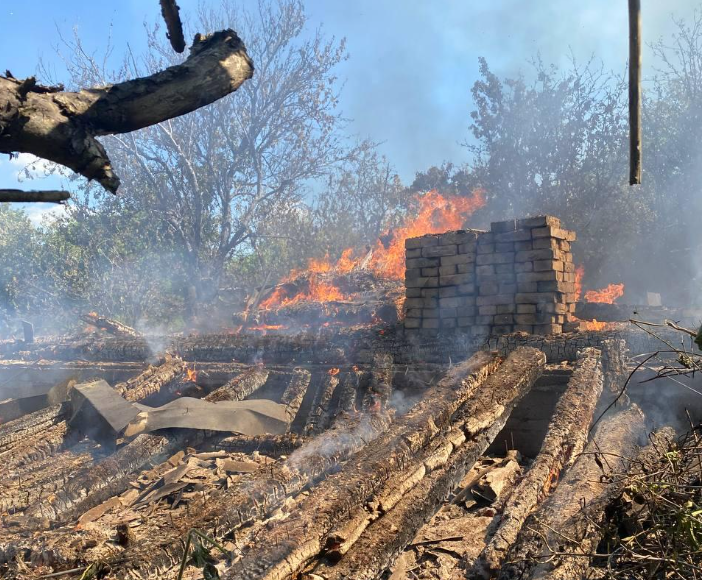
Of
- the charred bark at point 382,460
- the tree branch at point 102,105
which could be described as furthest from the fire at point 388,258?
the tree branch at point 102,105

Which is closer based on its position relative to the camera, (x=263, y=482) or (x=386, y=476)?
(x=386, y=476)

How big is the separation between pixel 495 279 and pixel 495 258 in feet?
0.82

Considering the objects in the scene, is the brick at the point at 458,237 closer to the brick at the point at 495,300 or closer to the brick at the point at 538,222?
the brick at the point at 538,222

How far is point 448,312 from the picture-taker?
23.0ft

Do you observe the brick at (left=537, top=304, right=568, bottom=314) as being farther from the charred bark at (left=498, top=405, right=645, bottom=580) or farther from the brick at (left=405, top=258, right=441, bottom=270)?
the charred bark at (left=498, top=405, right=645, bottom=580)

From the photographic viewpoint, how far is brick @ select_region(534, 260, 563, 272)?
252 inches

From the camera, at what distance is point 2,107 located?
163 cm

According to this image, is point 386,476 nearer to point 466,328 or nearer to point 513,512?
point 513,512

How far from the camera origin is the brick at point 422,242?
23.3 ft

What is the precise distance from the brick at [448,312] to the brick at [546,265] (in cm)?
108

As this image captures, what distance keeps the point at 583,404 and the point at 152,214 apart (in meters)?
16.5

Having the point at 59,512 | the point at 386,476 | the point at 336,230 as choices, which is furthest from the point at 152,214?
the point at 386,476

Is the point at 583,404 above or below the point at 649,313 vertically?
below

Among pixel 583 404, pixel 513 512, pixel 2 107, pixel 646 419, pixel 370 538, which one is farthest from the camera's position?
pixel 646 419
